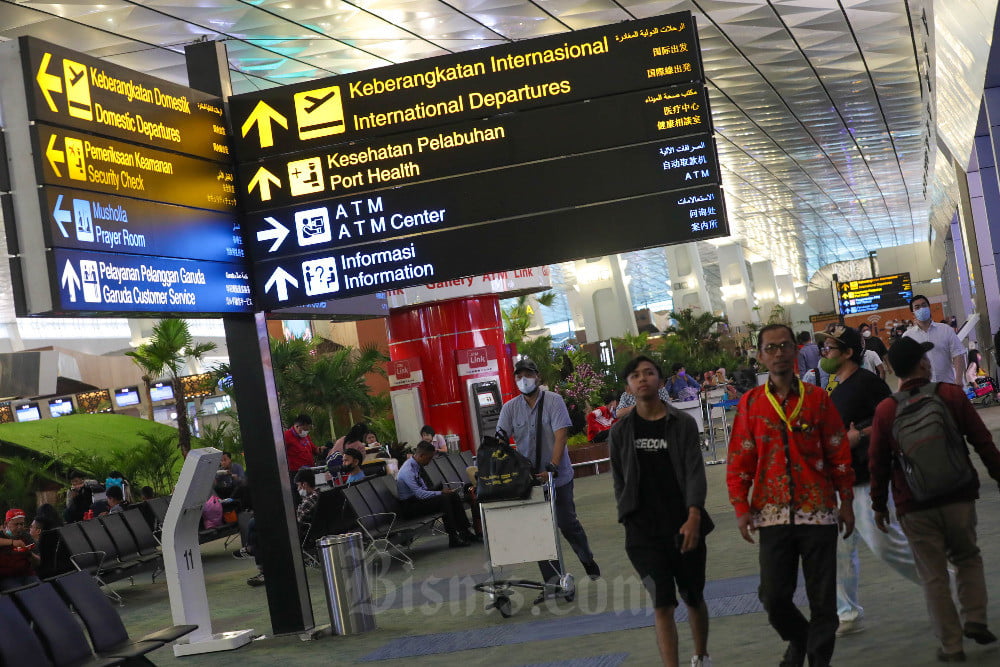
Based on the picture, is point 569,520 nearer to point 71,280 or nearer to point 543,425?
point 543,425

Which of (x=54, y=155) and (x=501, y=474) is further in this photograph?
(x=501, y=474)

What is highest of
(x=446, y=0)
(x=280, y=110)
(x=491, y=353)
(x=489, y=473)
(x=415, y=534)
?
(x=446, y=0)

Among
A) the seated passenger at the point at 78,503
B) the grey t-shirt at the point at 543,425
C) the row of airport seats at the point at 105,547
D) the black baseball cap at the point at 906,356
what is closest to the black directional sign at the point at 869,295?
the seated passenger at the point at 78,503

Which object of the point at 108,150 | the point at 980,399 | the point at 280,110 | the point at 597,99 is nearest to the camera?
the point at 108,150

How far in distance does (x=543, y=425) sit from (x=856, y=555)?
9.43 ft

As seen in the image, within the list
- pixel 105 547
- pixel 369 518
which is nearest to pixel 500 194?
pixel 369 518

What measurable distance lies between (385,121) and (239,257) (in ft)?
4.44

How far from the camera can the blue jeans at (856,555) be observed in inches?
220

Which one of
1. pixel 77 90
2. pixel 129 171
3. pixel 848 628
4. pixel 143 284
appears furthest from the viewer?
pixel 129 171

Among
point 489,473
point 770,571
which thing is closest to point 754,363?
point 489,473

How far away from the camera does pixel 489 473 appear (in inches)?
303

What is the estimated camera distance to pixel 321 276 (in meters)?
7.49

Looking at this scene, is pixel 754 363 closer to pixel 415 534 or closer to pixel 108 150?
pixel 415 534

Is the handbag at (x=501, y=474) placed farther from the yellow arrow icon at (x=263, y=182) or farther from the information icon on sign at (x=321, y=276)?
the yellow arrow icon at (x=263, y=182)
